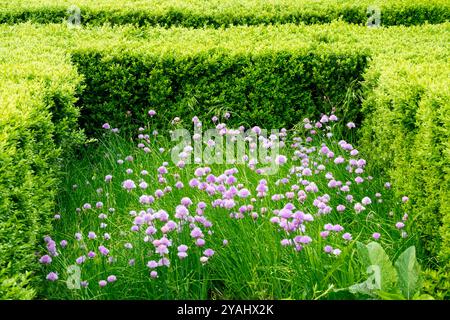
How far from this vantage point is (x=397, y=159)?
16.1ft

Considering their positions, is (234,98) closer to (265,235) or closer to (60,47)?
(60,47)

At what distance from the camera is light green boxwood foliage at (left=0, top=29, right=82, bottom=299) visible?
3523mm

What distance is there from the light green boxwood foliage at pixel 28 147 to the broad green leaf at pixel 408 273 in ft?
6.70

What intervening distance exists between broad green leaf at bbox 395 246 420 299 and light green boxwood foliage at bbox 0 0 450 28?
534cm

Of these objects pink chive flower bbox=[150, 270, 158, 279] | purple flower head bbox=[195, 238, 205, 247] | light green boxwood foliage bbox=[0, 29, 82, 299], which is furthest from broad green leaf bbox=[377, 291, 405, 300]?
light green boxwood foliage bbox=[0, 29, 82, 299]

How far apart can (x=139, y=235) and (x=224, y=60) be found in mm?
2951

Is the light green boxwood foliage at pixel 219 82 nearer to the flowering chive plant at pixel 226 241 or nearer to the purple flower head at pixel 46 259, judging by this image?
the flowering chive plant at pixel 226 241

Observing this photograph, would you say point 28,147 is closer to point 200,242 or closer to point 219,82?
point 200,242

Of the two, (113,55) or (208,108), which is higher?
(113,55)

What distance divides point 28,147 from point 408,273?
2494 mm

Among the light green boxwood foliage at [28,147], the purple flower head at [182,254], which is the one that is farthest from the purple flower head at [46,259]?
the purple flower head at [182,254]

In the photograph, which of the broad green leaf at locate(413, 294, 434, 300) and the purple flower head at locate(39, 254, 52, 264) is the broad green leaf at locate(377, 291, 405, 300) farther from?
the purple flower head at locate(39, 254, 52, 264)

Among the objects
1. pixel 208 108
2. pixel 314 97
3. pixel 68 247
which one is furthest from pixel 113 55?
pixel 68 247

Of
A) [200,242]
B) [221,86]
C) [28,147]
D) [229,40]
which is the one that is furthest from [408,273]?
[229,40]
